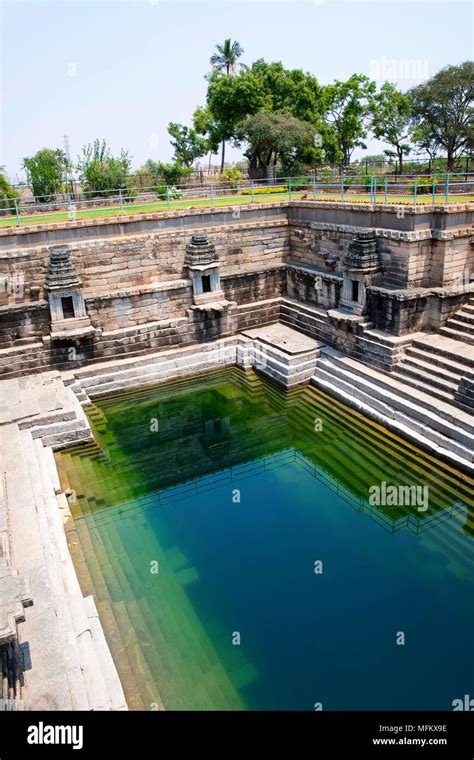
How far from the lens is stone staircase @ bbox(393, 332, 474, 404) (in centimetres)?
1082

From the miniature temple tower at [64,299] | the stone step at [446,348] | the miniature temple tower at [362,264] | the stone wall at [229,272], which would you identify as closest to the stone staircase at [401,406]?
the stone step at [446,348]

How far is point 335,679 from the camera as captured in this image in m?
6.23

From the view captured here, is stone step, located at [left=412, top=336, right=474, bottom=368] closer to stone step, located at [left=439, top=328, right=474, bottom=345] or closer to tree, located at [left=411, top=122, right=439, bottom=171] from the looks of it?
stone step, located at [left=439, top=328, right=474, bottom=345]

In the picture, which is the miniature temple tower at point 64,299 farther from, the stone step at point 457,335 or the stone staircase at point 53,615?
the stone step at point 457,335

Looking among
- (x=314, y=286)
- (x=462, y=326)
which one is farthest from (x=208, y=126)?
(x=462, y=326)

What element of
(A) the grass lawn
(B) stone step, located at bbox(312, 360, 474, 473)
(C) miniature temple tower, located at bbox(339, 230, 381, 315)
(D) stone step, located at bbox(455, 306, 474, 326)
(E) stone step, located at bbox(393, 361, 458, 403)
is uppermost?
(A) the grass lawn

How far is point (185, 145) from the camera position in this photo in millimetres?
37219

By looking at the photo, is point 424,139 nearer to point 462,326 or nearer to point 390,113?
point 390,113

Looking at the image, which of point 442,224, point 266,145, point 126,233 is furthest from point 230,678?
point 266,145

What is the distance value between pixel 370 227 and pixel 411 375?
3937 mm

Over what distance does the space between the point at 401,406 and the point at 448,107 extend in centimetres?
2552

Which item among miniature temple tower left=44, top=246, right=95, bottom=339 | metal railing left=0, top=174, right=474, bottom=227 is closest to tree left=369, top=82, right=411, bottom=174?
metal railing left=0, top=174, right=474, bottom=227

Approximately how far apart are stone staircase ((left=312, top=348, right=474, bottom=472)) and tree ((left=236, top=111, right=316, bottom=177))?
15244 millimetres

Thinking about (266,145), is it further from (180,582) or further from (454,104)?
(180,582)
